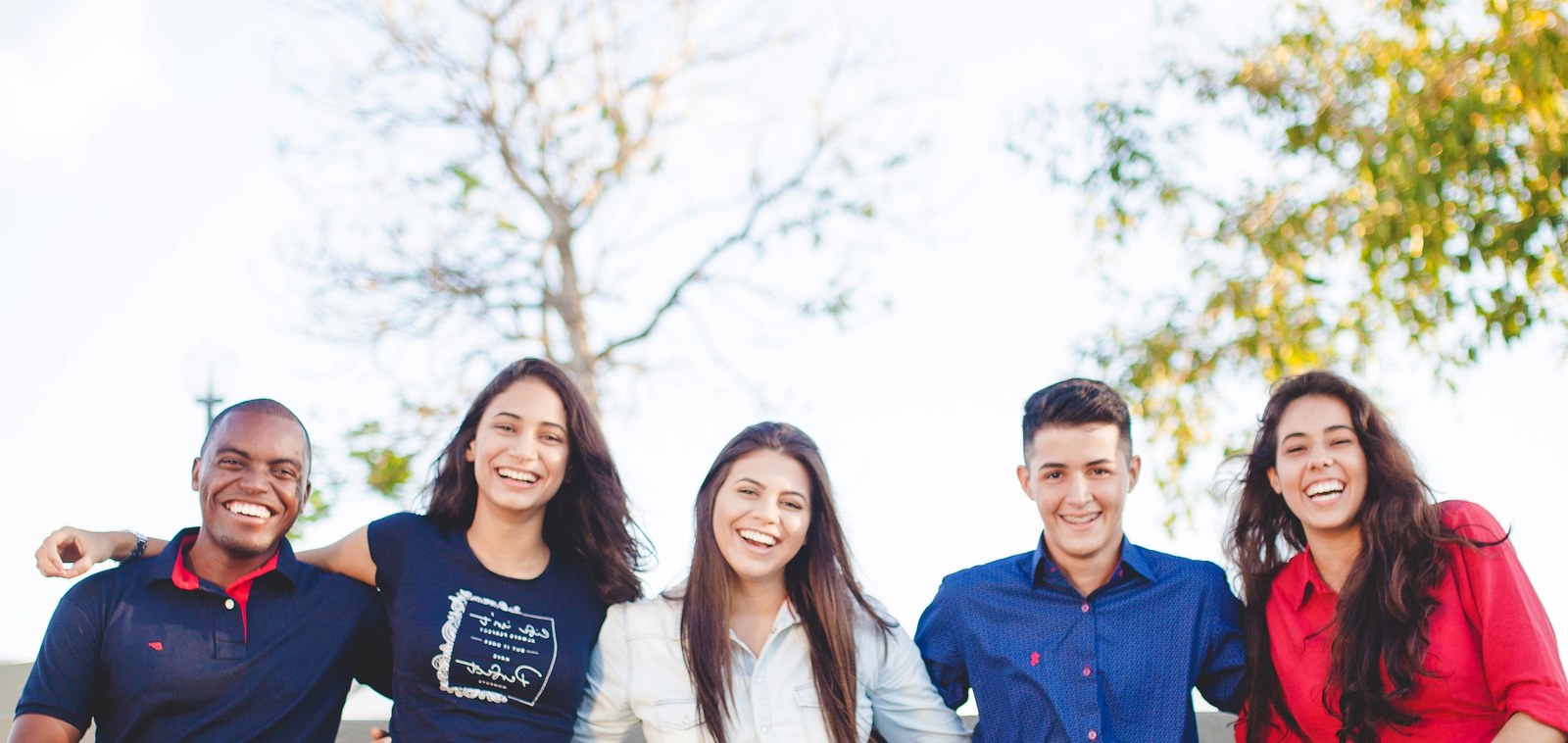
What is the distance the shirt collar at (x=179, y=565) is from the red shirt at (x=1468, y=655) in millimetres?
2600

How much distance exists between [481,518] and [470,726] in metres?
0.61

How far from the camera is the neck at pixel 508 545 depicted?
3750 mm

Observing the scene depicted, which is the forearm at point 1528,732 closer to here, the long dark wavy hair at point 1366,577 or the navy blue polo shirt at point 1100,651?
the long dark wavy hair at point 1366,577

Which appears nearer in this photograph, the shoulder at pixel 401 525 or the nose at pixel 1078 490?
the nose at pixel 1078 490

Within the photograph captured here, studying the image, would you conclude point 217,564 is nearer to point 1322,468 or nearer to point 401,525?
point 401,525

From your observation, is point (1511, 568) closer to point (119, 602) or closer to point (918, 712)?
point (918, 712)

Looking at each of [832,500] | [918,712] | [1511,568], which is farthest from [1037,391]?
[1511,568]

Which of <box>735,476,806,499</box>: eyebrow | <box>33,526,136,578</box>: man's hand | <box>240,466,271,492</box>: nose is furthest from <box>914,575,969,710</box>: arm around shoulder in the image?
<box>33,526,136,578</box>: man's hand

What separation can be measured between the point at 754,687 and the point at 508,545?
78 centimetres

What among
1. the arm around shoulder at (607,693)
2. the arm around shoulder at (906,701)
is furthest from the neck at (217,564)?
the arm around shoulder at (906,701)

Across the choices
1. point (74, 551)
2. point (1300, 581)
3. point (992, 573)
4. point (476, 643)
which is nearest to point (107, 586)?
point (74, 551)

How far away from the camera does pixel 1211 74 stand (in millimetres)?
9125

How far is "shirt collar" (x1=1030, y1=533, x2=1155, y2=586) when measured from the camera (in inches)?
147

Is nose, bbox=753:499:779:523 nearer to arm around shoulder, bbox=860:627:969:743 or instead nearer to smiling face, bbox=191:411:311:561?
arm around shoulder, bbox=860:627:969:743
